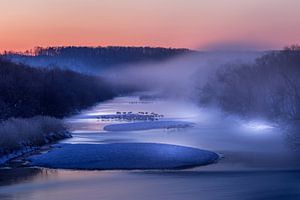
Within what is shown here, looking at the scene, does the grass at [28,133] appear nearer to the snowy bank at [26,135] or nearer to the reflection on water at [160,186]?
the snowy bank at [26,135]

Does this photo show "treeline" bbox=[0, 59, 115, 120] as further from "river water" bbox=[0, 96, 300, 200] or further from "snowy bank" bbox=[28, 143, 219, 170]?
"river water" bbox=[0, 96, 300, 200]

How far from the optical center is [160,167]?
3084 cm

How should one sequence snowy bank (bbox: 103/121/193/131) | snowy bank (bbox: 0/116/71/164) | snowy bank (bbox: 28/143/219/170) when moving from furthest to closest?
snowy bank (bbox: 103/121/193/131) → snowy bank (bbox: 0/116/71/164) → snowy bank (bbox: 28/143/219/170)

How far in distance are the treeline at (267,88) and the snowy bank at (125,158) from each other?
80.4ft

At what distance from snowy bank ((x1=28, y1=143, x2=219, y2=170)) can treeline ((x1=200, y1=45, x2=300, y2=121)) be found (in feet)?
80.4

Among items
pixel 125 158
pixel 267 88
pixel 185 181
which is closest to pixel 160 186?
pixel 185 181


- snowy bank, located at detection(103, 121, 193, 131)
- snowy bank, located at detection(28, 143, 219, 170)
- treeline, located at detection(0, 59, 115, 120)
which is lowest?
snowy bank, located at detection(28, 143, 219, 170)

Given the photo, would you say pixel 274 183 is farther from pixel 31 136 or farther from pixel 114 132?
pixel 114 132

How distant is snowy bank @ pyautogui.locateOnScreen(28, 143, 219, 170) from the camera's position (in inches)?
1233

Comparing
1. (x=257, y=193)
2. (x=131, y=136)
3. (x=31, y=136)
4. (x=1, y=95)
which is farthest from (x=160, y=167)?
(x=1, y=95)

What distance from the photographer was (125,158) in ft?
106

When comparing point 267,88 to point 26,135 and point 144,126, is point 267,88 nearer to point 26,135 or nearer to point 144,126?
point 144,126

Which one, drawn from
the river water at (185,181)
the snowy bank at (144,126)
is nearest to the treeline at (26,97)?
the snowy bank at (144,126)

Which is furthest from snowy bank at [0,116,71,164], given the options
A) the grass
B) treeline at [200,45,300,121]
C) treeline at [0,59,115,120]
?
treeline at [200,45,300,121]
